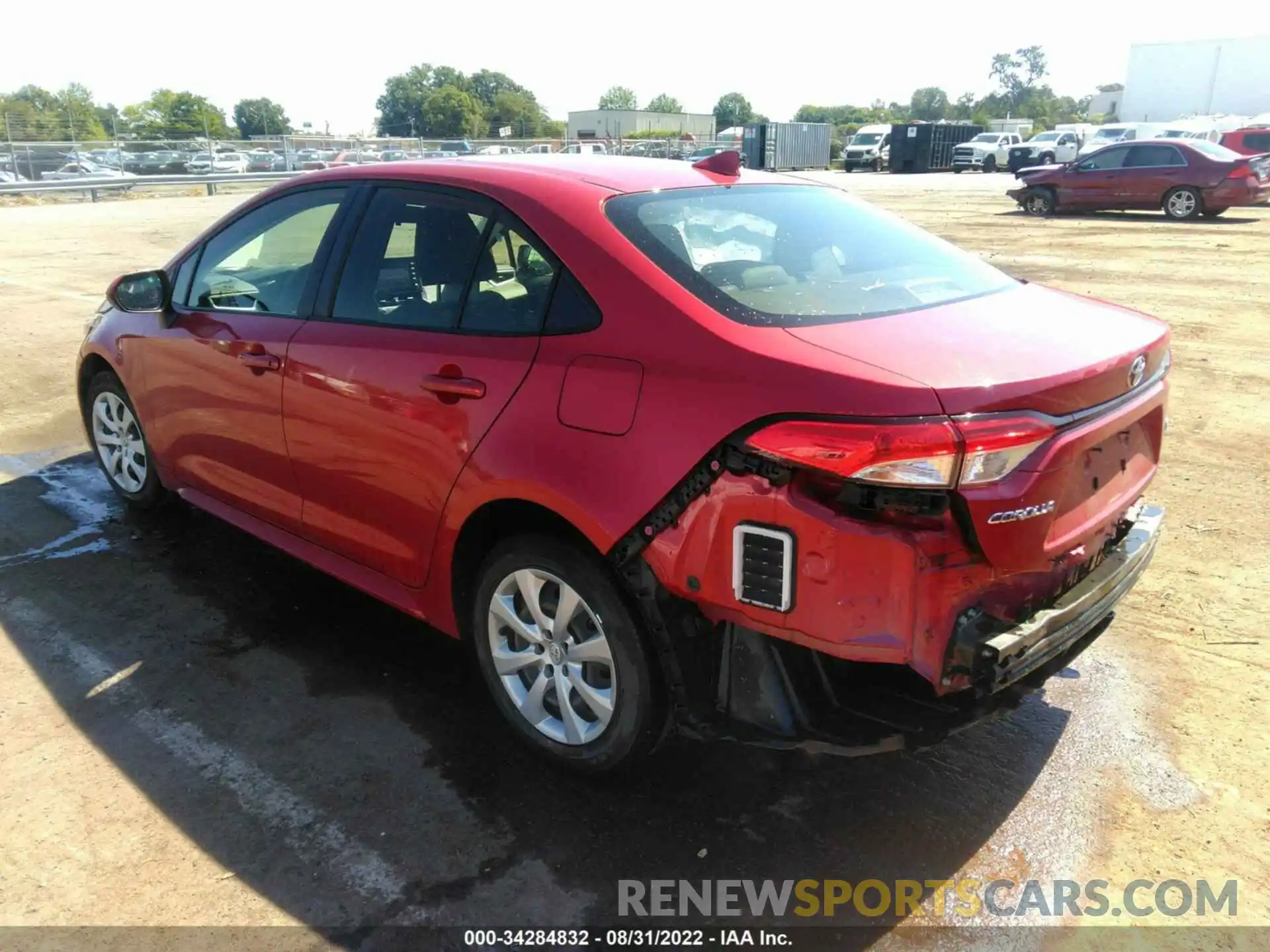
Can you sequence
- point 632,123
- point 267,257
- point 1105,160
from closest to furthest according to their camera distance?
1. point 267,257
2. point 1105,160
3. point 632,123

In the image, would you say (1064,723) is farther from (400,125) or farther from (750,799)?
(400,125)

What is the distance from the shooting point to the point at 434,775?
3074 mm

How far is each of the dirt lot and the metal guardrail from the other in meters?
25.2

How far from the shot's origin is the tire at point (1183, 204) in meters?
19.1

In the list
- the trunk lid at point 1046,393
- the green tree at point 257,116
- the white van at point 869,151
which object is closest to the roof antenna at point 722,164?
the trunk lid at point 1046,393

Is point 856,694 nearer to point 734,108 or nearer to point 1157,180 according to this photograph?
point 1157,180

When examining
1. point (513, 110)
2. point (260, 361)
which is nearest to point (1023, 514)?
point (260, 361)

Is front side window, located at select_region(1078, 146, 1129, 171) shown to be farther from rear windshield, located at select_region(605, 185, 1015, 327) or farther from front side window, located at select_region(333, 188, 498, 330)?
front side window, located at select_region(333, 188, 498, 330)

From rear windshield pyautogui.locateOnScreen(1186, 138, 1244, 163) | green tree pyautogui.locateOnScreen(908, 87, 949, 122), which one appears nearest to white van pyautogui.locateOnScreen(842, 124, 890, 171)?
rear windshield pyautogui.locateOnScreen(1186, 138, 1244, 163)

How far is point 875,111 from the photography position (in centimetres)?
12544

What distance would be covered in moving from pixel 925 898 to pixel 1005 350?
1.46 meters

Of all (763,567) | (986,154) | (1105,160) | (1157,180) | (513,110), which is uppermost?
(513,110)

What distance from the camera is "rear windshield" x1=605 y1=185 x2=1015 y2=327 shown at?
2758 mm

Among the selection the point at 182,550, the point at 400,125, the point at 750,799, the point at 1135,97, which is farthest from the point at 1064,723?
the point at 400,125
